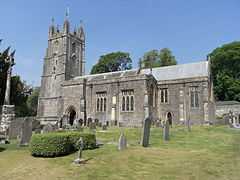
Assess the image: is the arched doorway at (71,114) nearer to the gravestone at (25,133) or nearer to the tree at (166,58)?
the gravestone at (25,133)

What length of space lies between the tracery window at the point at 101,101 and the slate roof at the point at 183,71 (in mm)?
8123

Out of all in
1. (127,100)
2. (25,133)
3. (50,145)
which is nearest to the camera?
(50,145)

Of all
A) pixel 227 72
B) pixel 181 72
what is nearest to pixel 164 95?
pixel 181 72

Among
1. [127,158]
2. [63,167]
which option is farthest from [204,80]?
[63,167]

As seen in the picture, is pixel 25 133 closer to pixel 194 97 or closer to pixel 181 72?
pixel 194 97

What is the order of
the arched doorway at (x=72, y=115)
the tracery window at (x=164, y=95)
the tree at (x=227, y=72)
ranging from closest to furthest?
the tracery window at (x=164, y=95)
the arched doorway at (x=72, y=115)
the tree at (x=227, y=72)

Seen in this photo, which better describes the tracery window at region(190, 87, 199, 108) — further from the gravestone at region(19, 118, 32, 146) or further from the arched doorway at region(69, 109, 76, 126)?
the gravestone at region(19, 118, 32, 146)

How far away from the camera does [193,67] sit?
1455 inches

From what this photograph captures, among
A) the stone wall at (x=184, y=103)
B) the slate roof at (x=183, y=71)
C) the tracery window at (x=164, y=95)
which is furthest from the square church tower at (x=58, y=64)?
the stone wall at (x=184, y=103)

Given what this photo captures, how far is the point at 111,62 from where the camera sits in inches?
2468

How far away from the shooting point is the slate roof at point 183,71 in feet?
116

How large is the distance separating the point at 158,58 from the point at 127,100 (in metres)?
29.5

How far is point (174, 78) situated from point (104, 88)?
31.6 ft

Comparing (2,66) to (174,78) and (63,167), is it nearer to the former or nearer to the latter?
(174,78)
